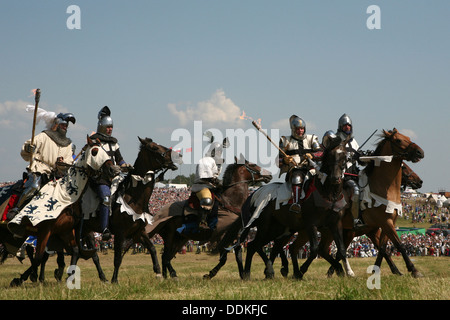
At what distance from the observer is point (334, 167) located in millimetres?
10781

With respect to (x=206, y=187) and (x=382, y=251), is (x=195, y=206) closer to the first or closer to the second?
(x=206, y=187)

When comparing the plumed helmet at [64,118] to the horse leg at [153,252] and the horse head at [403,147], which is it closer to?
the horse leg at [153,252]

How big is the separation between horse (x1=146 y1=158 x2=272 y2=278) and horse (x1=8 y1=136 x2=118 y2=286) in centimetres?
265

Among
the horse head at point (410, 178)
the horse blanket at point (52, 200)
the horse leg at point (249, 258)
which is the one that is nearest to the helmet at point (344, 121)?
the horse head at point (410, 178)

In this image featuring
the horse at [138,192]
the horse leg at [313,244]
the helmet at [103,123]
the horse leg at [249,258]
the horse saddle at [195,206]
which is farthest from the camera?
the horse saddle at [195,206]

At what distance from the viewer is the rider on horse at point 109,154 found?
1112cm

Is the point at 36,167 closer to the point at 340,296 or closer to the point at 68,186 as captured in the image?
the point at 68,186

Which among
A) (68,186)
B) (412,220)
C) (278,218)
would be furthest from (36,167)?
(412,220)

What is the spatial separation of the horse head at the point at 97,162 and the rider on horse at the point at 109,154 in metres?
0.24

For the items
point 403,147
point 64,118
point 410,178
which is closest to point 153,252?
point 64,118

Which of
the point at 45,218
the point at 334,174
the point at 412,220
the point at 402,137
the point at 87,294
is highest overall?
the point at 402,137

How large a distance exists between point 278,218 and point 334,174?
2.16 metres

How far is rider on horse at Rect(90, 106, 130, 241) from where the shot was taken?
11125 millimetres
